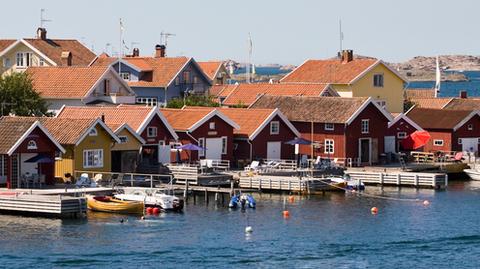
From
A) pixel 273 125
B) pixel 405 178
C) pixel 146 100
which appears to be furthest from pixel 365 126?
pixel 146 100

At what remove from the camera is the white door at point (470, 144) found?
297 feet

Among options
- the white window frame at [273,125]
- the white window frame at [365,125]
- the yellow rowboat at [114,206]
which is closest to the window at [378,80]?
the white window frame at [365,125]

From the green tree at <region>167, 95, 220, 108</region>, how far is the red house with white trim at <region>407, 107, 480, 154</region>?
15504mm

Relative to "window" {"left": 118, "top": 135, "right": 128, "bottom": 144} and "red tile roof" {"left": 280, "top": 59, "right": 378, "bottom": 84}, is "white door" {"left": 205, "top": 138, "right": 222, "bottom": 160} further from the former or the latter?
"red tile roof" {"left": 280, "top": 59, "right": 378, "bottom": 84}

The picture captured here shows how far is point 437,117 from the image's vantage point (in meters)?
91.3

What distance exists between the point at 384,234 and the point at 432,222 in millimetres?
4669

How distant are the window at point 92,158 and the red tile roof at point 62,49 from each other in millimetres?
33115

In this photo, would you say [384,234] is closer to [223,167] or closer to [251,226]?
[251,226]

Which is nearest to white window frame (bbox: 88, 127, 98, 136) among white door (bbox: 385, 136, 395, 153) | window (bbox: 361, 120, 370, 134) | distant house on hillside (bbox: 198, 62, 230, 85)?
window (bbox: 361, 120, 370, 134)

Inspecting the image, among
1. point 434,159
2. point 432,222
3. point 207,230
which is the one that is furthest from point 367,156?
point 207,230

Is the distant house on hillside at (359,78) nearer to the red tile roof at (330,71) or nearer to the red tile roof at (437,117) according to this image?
the red tile roof at (330,71)

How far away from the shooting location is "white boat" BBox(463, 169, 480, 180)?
82.0m

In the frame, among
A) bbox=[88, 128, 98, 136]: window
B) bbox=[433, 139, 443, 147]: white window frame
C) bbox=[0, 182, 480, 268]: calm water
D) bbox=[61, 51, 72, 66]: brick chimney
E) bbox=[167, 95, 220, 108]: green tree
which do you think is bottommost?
bbox=[0, 182, 480, 268]: calm water

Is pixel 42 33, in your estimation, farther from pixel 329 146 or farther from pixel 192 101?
pixel 329 146
